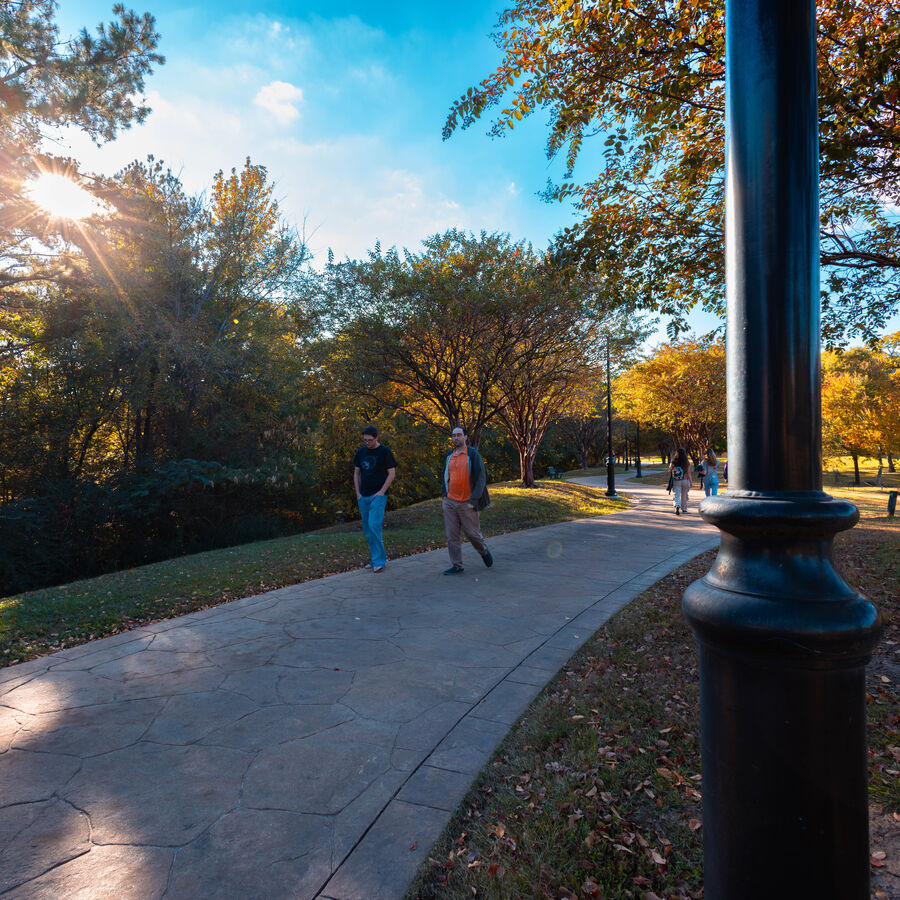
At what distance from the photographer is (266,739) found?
3156mm

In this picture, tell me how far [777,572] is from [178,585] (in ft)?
24.5

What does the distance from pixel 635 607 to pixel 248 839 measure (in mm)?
4450

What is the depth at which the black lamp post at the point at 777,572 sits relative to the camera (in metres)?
1.29

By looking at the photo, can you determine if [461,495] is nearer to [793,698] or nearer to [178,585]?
[178,585]

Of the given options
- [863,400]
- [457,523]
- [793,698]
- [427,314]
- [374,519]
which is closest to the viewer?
[793,698]

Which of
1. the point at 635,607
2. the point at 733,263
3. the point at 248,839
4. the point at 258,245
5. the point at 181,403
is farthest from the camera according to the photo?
the point at 258,245

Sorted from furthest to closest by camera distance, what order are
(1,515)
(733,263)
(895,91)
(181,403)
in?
(181,403) → (1,515) → (895,91) → (733,263)

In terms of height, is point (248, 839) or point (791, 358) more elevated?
point (791, 358)

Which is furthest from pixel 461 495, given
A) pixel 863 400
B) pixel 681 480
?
pixel 863 400

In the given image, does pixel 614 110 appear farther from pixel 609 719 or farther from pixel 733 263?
pixel 609 719

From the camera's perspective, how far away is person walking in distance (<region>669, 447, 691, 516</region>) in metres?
16.1

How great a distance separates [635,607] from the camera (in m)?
5.76

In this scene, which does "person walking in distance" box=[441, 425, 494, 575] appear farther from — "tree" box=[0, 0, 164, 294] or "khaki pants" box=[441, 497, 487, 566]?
"tree" box=[0, 0, 164, 294]

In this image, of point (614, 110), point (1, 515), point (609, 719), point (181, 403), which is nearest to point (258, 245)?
point (181, 403)
